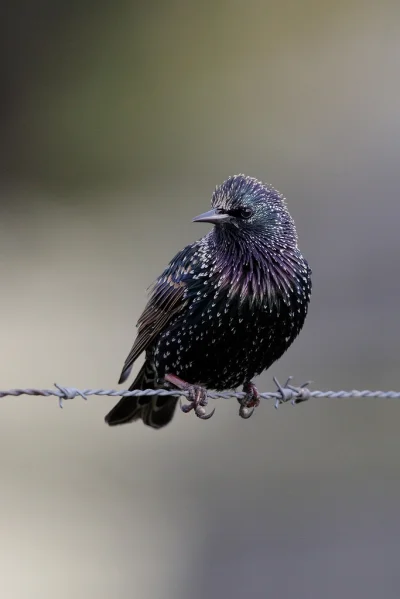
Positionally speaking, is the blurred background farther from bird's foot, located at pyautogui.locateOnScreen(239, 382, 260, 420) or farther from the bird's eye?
the bird's eye

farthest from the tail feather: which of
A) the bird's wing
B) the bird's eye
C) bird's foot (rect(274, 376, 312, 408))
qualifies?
the bird's eye

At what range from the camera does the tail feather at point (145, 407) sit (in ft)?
9.61

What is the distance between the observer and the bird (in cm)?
247

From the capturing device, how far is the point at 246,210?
2.52 m

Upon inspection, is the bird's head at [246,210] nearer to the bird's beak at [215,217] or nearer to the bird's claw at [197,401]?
the bird's beak at [215,217]

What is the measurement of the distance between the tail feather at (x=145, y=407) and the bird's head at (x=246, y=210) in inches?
26.3

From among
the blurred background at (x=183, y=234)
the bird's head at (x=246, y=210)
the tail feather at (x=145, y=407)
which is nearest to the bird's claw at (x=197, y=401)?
the tail feather at (x=145, y=407)

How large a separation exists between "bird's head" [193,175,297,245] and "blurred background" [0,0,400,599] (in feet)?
7.13

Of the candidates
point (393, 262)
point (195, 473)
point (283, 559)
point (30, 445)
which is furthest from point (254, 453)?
point (393, 262)
